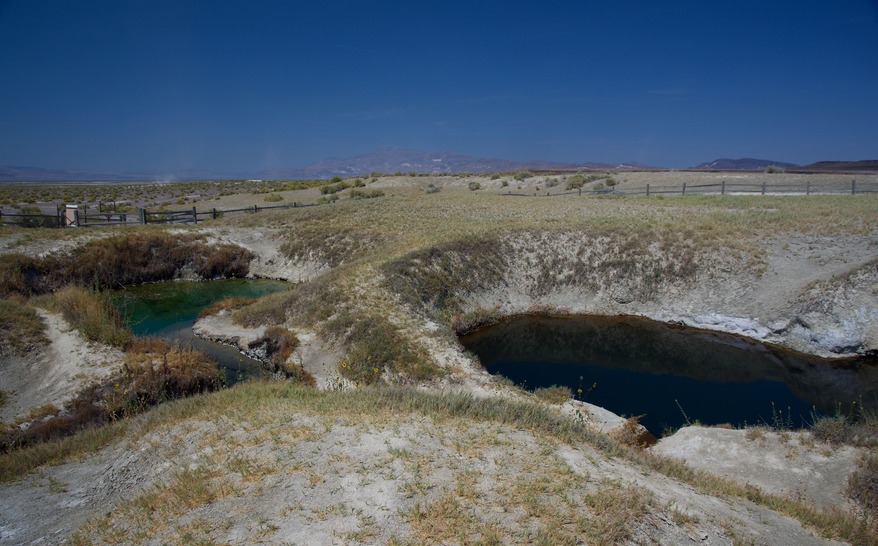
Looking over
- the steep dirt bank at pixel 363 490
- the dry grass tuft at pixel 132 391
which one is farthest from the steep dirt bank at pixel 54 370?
the steep dirt bank at pixel 363 490

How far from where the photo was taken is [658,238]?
94.5 ft

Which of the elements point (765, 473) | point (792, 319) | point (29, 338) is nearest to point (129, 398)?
point (29, 338)

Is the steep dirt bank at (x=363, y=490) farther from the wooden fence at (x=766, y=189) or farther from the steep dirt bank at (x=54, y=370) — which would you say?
the wooden fence at (x=766, y=189)

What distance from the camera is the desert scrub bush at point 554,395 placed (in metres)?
15.4

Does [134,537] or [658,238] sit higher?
[658,238]

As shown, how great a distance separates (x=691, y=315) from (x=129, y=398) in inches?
954

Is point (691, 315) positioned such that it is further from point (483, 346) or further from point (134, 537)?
point (134, 537)

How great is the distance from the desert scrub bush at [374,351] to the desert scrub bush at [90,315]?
23.3ft

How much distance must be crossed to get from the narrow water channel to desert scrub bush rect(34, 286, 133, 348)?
87 centimetres

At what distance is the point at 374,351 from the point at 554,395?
6.66 metres

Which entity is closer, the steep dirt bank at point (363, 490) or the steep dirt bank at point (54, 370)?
the steep dirt bank at point (363, 490)

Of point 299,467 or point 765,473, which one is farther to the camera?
point 765,473

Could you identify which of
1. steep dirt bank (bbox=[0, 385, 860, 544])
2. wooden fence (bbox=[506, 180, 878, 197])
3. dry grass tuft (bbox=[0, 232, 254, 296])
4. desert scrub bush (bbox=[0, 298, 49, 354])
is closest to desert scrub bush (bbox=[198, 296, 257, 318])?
dry grass tuft (bbox=[0, 232, 254, 296])

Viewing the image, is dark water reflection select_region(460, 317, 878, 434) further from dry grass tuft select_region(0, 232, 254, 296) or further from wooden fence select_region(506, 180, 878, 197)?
wooden fence select_region(506, 180, 878, 197)
